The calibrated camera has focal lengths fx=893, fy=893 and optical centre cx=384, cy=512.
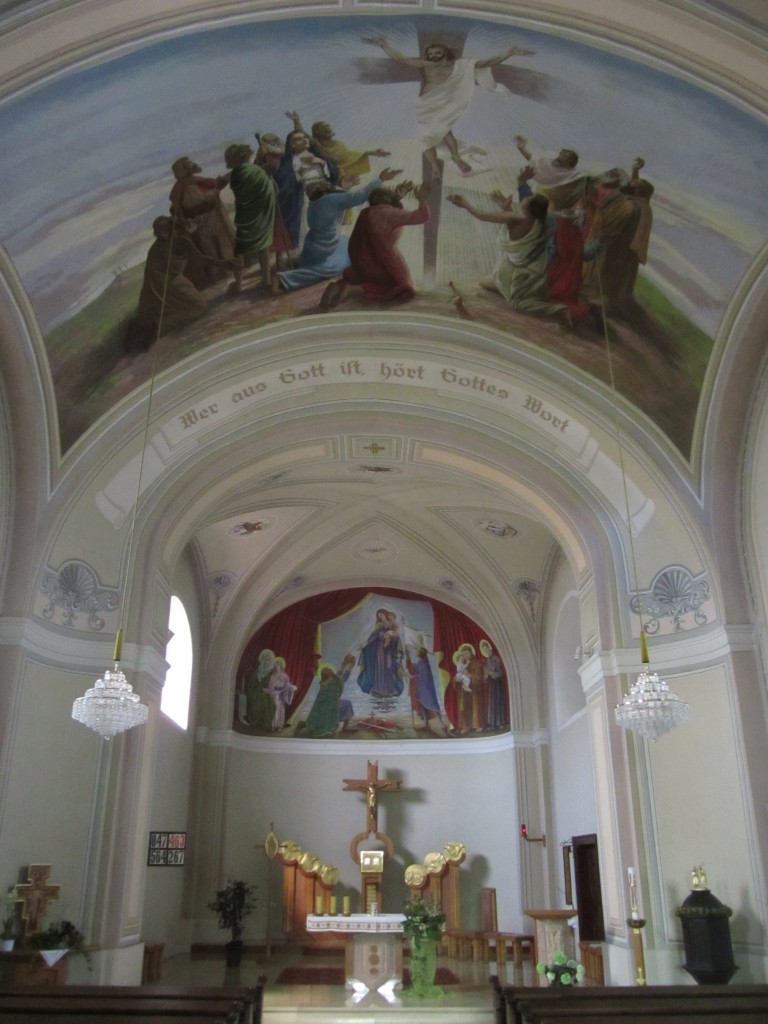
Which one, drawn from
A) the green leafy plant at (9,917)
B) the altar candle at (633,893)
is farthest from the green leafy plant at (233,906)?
the altar candle at (633,893)

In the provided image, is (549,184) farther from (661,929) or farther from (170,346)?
(661,929)

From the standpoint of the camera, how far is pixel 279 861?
17.7 meters

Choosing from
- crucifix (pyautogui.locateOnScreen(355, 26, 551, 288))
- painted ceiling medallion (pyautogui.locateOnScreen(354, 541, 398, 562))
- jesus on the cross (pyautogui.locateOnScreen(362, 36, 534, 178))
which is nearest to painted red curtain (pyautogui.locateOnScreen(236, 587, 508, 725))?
painted ceiling medallion (pyautogui.locateOnScreen(354, 541, 398, 562))

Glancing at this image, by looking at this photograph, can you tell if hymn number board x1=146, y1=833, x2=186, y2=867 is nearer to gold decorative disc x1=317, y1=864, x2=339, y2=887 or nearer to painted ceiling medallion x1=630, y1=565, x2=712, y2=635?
gold decorative disc x1=317, y1=864, x2=339, y2=887

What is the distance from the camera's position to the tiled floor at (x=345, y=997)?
405 inches

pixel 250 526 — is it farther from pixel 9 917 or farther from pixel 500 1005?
pixel 500 1005

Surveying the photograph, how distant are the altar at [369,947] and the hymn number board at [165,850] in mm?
3369

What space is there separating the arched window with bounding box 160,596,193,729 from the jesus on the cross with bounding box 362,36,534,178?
391 inches

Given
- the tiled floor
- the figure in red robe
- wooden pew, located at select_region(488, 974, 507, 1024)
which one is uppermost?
the figure in red robe

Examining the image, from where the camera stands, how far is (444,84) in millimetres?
8414

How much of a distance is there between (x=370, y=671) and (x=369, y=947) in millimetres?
7876

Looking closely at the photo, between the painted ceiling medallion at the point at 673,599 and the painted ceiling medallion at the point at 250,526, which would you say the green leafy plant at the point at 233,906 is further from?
the painted ceiling medallion at the point at 673,599

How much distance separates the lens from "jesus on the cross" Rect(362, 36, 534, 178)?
807 cm

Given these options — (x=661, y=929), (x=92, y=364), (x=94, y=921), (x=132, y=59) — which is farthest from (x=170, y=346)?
(x=661, y=929)
